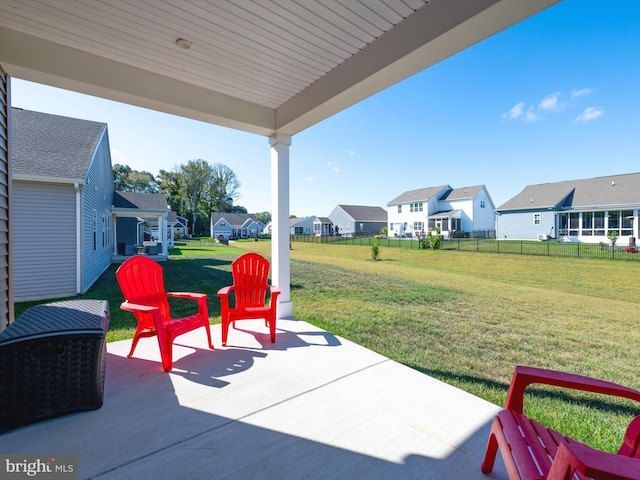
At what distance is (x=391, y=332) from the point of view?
12.5 feet

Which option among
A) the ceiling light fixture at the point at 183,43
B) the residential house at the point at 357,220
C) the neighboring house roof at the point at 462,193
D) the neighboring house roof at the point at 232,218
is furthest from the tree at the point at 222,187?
the ceiling light fixture at the point at 183,43

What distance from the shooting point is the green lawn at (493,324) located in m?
2.27

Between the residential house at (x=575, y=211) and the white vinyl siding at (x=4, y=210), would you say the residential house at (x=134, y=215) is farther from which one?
the residential house at (x=575, y=211)

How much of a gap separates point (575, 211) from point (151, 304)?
893 inches

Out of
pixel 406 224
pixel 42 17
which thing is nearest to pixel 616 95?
pixel 42 17

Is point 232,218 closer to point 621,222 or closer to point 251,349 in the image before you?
point 621,222

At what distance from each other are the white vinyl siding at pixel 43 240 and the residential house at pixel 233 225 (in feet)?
101

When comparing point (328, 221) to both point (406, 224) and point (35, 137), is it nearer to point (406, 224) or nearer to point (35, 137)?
point (406, 224)

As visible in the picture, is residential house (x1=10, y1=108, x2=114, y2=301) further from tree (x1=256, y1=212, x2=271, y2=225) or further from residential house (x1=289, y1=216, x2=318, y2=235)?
tree (x1=256, y1=212, x2=271, y2=225)

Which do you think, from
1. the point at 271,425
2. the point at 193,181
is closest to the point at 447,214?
the point at 271,425

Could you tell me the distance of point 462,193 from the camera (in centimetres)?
2617

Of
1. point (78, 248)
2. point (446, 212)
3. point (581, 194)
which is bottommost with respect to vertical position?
point (78, 248)

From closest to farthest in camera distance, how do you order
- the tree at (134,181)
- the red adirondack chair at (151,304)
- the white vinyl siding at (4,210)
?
the white vinyl siding at (4,210) < the red adirondack chair at (151,304) < the tree at (134,181)

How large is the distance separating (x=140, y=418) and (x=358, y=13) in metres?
3.09
